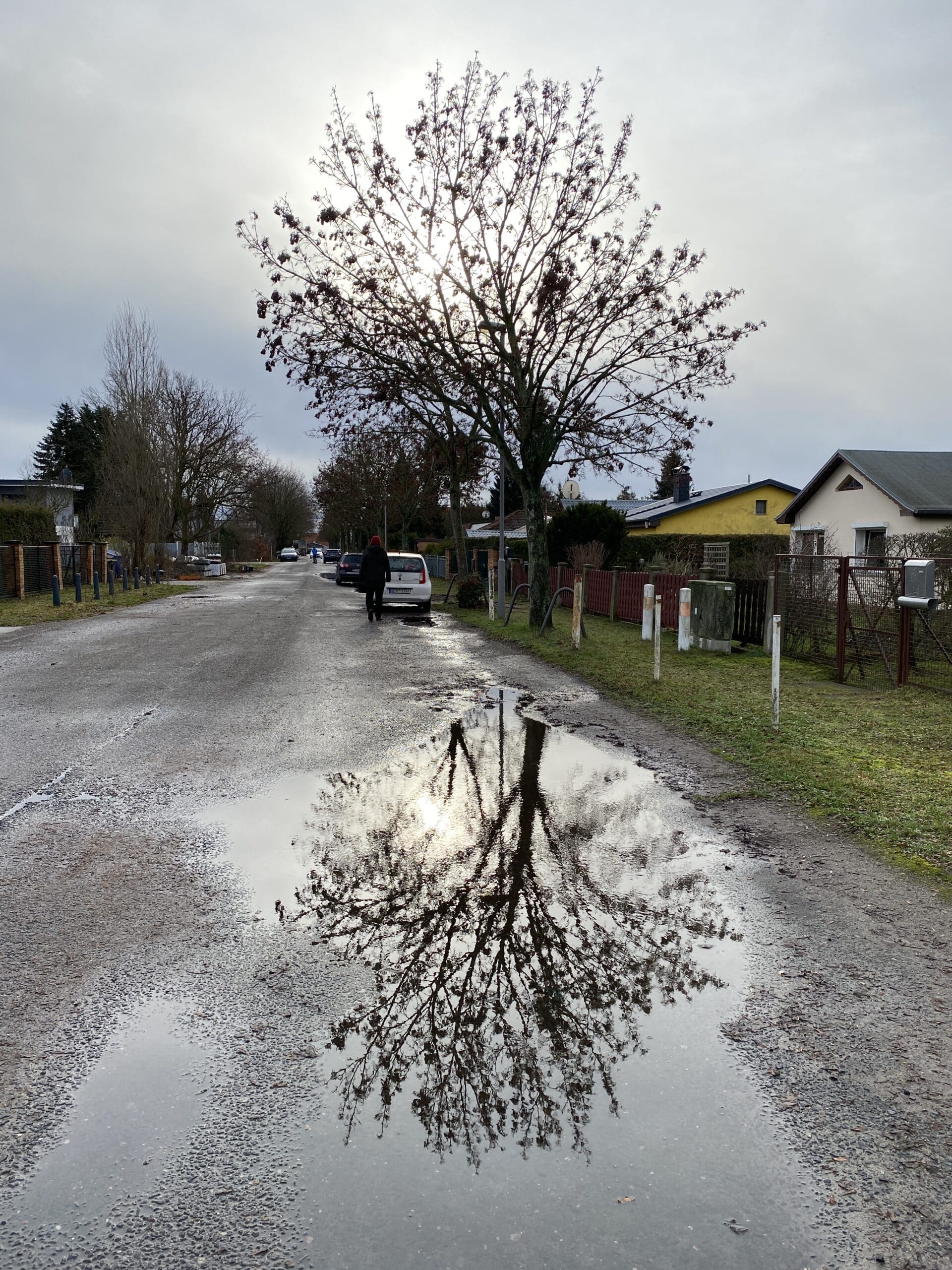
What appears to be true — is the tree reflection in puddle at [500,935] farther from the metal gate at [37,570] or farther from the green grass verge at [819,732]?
the metal gate at [37,570]

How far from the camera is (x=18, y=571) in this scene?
28.0 meters

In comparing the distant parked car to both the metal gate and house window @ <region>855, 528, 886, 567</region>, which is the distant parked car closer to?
the metal gate

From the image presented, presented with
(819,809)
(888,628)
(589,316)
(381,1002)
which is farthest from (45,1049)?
(589,316)

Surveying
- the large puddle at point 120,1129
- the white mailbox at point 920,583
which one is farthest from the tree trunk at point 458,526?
the large puddle at point 120,1129

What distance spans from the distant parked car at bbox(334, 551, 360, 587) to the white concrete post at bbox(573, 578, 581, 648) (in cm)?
2977

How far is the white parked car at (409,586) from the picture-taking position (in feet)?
87.1

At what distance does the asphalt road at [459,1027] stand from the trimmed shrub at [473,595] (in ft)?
69.1

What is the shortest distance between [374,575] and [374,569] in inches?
7.7

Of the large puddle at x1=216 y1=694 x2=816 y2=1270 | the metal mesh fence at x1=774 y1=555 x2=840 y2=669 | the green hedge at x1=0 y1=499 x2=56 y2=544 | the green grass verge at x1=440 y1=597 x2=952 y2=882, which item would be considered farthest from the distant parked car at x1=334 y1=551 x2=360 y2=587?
the large puddle at x1=216 y1=694 x2=816 y2=1270

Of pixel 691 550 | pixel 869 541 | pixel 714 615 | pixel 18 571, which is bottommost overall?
pixel 714 615

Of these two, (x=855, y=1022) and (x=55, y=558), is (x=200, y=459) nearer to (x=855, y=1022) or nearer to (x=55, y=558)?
(x=55, y=558)

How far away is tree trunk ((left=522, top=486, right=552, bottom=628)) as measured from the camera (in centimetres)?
2067

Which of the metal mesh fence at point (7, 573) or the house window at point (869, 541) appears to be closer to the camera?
the metal mesh fence at point (7, 573)

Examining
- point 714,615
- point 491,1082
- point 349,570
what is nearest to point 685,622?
point 714,615
